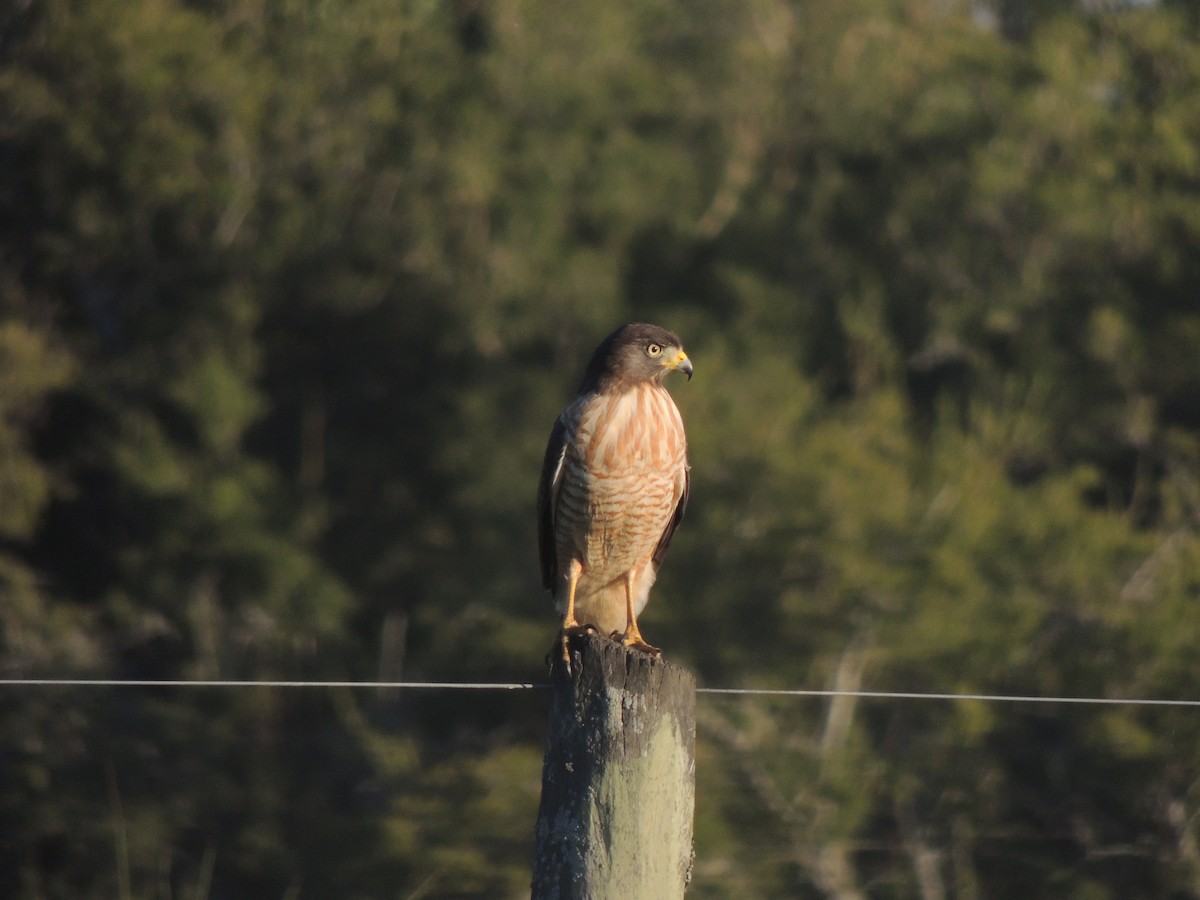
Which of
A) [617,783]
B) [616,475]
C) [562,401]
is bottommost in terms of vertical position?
[617,783]

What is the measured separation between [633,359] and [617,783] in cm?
235

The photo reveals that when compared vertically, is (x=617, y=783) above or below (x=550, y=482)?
below

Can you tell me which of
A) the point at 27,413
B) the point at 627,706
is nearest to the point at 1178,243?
the point at 27,413

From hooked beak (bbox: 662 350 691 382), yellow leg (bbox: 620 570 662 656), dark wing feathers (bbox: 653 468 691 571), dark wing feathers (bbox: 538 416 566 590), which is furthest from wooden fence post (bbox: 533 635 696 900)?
hooked beak (bbox: 662 350 691 382)

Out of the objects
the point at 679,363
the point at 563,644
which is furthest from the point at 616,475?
the point at 563,644

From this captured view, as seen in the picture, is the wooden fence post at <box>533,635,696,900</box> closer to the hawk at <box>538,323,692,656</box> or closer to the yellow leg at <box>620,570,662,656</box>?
the hawk at <box>538,323,692,656</box>

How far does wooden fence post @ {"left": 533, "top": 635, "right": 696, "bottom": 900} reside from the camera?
2.91m

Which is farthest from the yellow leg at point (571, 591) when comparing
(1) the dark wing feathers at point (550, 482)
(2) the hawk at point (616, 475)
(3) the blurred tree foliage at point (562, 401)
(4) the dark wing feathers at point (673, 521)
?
(3) the blurred tree foliage at point (562, 401)

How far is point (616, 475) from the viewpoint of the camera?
4.89 metres

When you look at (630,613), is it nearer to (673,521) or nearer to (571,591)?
(571,591)

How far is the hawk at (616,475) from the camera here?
4.91 meters

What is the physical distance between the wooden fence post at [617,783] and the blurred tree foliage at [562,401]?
865cm

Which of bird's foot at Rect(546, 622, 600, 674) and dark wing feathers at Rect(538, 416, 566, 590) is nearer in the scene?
bird's foot at Rect(546, 622, 600, 674)

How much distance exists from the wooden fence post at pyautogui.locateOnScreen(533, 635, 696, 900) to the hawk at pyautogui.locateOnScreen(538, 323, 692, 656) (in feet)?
5.61
